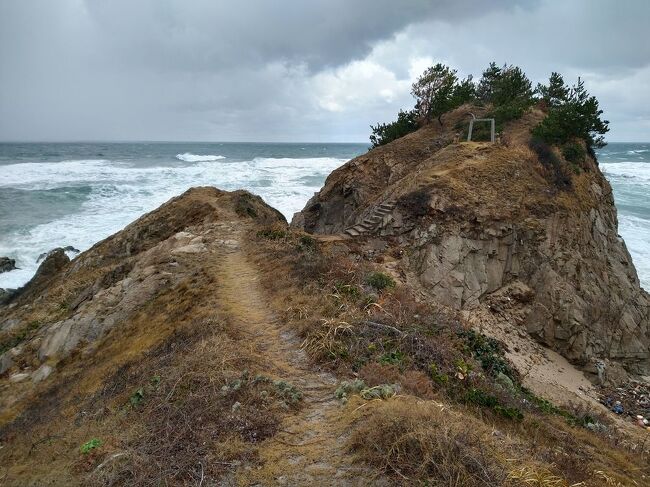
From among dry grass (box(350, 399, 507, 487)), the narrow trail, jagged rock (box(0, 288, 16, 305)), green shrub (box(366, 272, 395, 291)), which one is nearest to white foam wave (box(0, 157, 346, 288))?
jagged rock (box(0, 288, 16, 305))

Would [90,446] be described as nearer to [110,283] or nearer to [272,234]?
[110,283]

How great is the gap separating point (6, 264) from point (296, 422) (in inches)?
1042

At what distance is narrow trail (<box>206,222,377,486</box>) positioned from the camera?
4316 mm

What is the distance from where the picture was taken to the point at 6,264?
2458 cm

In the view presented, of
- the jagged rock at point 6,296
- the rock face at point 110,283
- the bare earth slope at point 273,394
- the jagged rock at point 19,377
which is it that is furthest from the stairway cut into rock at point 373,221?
the jagged rock at point 6,296

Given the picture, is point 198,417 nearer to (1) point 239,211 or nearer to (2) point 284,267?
(2) point 284,267

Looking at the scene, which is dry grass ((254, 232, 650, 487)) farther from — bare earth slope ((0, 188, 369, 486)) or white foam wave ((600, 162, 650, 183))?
white foam wave ((600, 162, 650, 183))

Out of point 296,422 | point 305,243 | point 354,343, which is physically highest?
point 305,243

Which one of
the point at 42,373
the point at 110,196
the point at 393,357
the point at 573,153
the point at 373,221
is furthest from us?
the point at 110,196

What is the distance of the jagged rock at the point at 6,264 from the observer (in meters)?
24.4

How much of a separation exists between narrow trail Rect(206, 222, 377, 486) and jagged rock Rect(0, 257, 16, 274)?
21.5 meters

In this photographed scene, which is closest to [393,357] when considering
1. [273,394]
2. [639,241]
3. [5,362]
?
[273,394]

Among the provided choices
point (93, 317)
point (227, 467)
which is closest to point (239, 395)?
point (227, 467)

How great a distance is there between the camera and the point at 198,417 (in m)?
5.21
